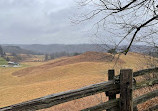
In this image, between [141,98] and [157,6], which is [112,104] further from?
[157,6]

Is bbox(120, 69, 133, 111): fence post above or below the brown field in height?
above

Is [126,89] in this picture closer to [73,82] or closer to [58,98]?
[58,98]

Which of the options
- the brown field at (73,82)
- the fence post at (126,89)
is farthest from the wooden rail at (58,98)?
the brown field at (73,82)

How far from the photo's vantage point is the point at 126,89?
8.93 feet

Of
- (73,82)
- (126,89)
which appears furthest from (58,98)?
(73,82)

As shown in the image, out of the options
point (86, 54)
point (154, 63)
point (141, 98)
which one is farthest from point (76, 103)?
point (86, 54)

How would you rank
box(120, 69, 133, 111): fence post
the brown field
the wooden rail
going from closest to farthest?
1. the wooden rail
2. box(120, 69, 133, 111): fence post
3. the brown field

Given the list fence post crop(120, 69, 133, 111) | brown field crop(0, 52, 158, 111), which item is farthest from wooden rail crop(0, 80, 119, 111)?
brown field crop(0, 52, 158, 111)

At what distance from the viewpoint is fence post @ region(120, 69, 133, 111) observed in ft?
8.84

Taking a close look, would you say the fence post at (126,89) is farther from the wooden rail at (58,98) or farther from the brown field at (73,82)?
the brown field at (73,82)

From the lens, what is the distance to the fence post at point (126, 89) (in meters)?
2.69

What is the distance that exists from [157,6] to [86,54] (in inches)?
1255

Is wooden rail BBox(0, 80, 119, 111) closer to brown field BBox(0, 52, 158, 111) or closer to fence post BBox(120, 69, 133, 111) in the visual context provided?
fence post BBox(120, 69, 133, 111)

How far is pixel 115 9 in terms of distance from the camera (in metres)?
4.16
